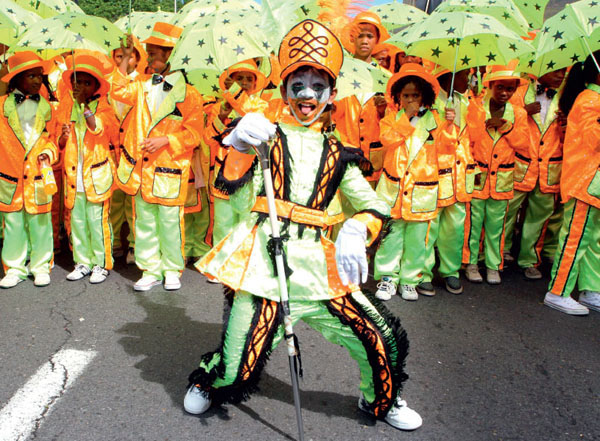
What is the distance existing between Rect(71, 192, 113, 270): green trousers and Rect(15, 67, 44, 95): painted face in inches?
35.9

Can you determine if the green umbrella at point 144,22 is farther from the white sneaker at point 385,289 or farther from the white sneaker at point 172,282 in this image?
the white sneaker at point 385,289

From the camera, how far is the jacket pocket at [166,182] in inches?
167

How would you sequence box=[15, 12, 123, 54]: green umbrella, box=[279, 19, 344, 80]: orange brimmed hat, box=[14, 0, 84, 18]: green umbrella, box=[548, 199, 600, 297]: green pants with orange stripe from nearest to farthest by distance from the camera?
box=[279, 19, 344, 80]: orange brimmed hat, box=[15, 12, 123, 54]: green umbrella, box=[548, 199, 600, 297]: green pants with orange stripe, box=[14, 0, 84, 18]: green umbrella

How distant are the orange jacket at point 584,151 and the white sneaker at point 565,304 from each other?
2.60 feet

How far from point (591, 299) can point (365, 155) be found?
7.13ft

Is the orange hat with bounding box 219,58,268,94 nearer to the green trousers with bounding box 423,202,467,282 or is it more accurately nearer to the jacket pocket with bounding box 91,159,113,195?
the jacket pocket with bounding box 91,159,113,195

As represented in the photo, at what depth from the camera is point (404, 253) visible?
439 cm

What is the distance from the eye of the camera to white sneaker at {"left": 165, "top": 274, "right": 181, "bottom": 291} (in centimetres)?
440

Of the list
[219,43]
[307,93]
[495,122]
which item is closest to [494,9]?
[495,122]

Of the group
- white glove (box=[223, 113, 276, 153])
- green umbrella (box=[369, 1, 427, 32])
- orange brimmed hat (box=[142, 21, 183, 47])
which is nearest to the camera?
white glove (box=[223, 113, 276, 153])

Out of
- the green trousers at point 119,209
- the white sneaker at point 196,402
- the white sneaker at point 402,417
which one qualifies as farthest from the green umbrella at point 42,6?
the white sneaker at point 402,417

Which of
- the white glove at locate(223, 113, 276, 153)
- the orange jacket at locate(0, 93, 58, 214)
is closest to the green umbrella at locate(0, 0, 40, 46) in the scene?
the orange jacket at locate(0, 93, 58, 214)

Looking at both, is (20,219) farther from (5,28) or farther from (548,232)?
(548,232)

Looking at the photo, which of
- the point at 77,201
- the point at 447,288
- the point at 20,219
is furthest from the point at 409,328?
the point at 20,219
